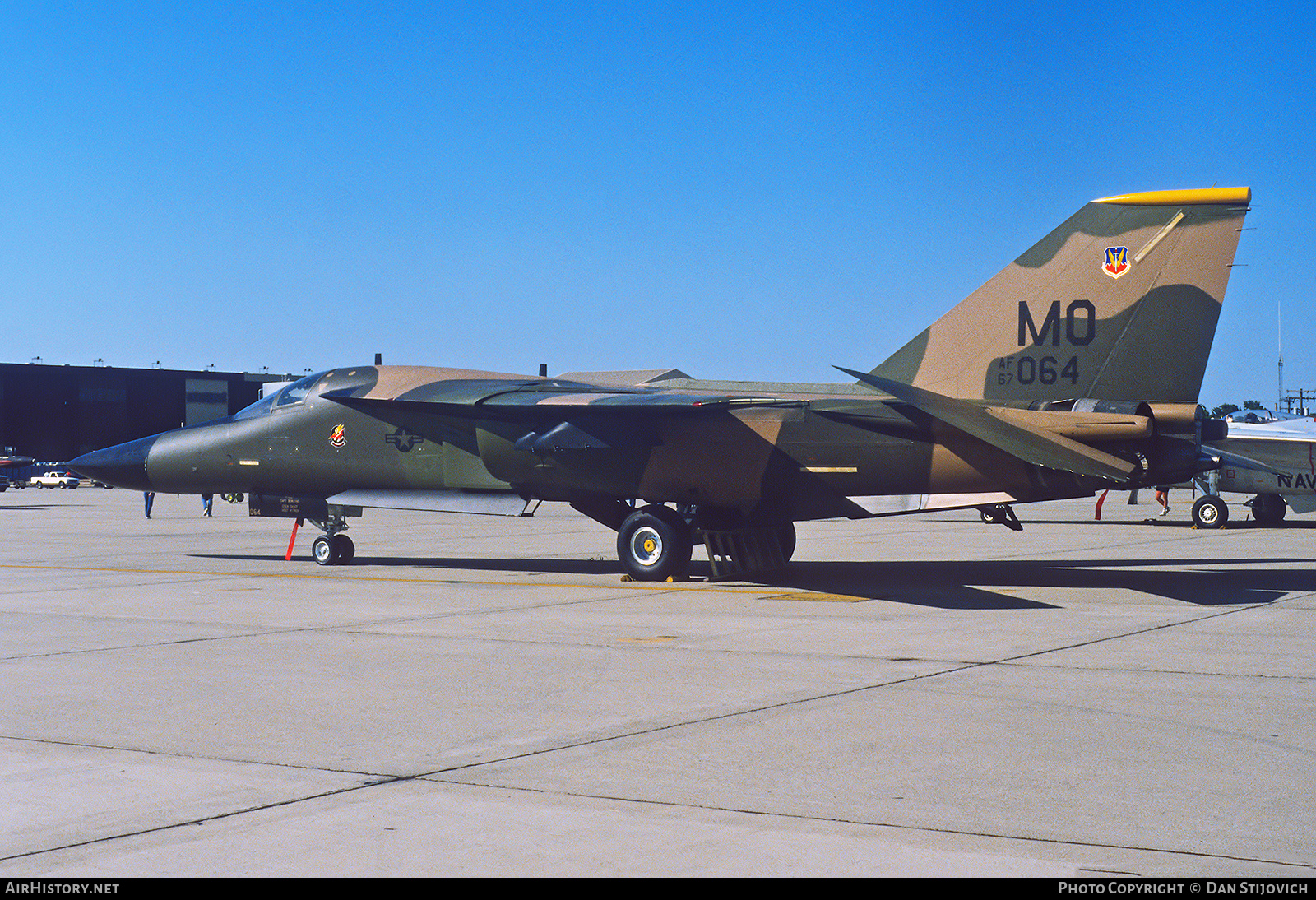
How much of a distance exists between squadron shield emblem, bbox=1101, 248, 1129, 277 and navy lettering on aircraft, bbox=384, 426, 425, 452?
9417 millimetres

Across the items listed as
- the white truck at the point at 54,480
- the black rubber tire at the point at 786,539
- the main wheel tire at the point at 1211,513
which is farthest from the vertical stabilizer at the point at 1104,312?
the white truck at the point at 54,480

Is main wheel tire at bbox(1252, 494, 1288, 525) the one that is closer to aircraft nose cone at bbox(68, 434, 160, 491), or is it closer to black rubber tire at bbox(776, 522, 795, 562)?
black rubber tire at bbox(776, 522, 795, 562)

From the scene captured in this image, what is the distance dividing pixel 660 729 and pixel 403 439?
11049 millimetres

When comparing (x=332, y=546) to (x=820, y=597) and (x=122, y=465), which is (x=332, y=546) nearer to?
(x=122, y=465)

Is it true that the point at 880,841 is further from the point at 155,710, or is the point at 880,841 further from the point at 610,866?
the point at 155,710

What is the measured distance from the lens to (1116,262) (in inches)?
537

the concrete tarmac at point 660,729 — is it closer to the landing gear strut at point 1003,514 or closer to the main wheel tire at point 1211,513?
the landing gear strut at point 1003,514

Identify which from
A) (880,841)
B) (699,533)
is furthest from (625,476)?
(880,841)

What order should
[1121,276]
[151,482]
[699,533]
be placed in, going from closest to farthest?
[1121,276] < [699,533] < [151,482]

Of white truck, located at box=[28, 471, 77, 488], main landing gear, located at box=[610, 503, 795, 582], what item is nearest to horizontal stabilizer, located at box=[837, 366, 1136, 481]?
main landing gear, located at box=[610, 503, 795, 582]

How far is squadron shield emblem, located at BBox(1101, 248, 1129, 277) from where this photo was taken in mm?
13578

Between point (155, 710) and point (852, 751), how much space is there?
14.0 ft

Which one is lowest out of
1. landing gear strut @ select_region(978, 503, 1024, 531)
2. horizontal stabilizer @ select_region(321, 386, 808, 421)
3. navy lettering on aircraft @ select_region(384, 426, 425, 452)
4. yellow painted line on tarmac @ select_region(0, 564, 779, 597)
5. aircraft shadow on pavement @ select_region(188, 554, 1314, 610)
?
yellow painted line on tarmac @ select_region(0, 564, 779, 597)

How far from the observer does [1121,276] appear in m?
13.6
